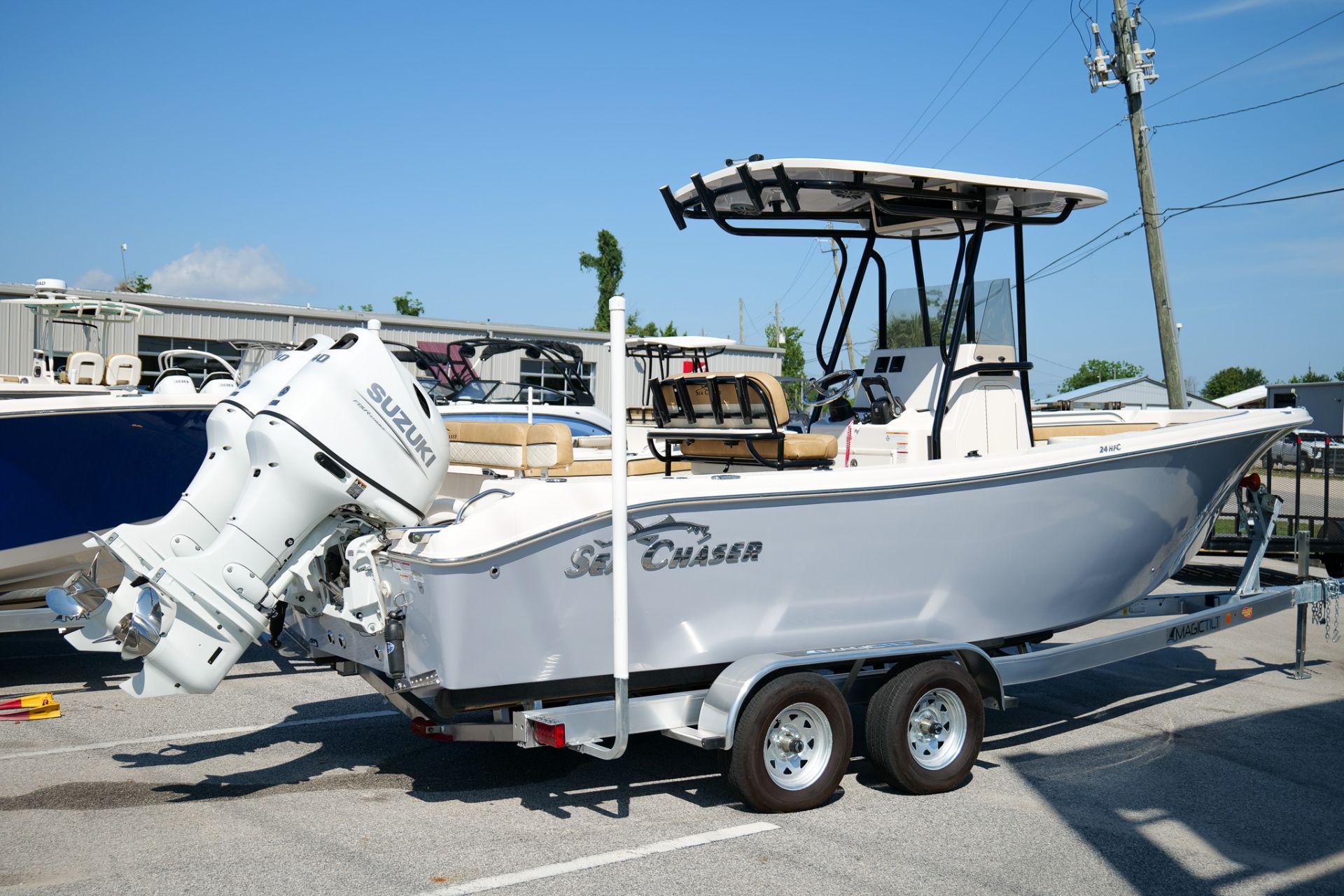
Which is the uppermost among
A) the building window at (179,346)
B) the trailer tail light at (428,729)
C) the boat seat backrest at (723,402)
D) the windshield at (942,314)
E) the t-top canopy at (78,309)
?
the building window at (179,346)

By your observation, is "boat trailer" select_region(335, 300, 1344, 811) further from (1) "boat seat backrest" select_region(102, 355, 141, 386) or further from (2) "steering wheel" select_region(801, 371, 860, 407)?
(1) "boat seat backrest" select_region(102, 355, 141, 386)

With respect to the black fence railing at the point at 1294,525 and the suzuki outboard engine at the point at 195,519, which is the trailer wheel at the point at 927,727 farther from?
the suzuki outboard engine at the point at 195,519

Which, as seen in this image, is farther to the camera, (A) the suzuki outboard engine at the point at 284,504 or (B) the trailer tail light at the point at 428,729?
(B) the trailer tail light at the point at 428,729

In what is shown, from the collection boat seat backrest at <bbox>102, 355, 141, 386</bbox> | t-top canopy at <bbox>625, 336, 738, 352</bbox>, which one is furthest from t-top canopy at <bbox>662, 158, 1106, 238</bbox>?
t-top canopy at <bbox>625, 336, 738, 352</bbox>

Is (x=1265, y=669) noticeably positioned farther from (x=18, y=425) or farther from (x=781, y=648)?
(x=18, y=425)

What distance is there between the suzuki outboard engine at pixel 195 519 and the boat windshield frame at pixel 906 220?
2.27 meters

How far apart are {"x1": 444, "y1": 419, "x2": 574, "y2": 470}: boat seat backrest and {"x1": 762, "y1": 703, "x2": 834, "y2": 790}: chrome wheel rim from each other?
183 centimetres

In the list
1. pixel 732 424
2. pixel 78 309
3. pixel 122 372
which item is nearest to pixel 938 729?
pixel 732 424

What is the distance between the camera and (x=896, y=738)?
502 cm

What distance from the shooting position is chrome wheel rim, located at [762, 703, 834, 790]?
4770 millimetres

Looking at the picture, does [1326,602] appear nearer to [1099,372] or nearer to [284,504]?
[284,504]

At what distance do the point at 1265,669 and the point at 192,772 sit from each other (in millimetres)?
7090

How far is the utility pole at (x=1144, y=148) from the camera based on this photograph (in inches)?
628

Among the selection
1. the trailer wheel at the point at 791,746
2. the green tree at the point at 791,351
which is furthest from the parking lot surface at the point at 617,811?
the green tree at the point at 791,351
